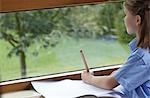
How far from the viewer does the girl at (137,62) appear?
3.57ft

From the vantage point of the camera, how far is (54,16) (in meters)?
1.32

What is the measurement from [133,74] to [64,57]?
1.20ft

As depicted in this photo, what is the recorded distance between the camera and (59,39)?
53.3 inches

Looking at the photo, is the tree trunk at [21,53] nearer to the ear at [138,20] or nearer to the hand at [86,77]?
the hand at [86,77]

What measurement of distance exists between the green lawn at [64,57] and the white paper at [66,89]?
0.10 meters

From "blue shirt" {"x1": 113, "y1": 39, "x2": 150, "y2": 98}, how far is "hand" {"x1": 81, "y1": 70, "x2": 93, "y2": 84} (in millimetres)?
129

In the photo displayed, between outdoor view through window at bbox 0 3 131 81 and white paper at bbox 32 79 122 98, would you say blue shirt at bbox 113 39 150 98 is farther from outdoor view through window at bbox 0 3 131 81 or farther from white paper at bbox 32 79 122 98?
outdoor view through window at bbox 0 3 131 81

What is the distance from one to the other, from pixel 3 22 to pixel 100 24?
1.31ft

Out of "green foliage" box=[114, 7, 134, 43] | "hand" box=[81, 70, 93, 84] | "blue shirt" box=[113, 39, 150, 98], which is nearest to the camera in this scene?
"blue shirt" box=[113, 39, 150, 98]

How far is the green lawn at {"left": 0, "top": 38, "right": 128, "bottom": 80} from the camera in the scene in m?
1.29

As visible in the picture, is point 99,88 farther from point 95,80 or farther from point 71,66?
point 71,66

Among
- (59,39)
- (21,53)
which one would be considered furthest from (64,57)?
(21,53)

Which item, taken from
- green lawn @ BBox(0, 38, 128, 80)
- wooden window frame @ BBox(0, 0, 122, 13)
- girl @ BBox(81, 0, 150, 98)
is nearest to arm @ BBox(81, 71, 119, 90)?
girl @ BBox(81, 0, 150, 98)

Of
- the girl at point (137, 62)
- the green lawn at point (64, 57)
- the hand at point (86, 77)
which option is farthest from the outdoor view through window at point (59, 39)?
the girl at point (137, 62)
